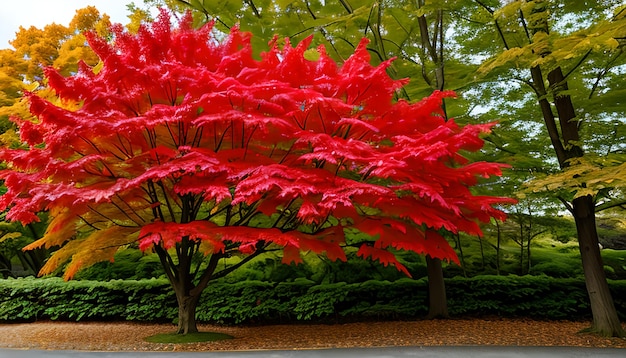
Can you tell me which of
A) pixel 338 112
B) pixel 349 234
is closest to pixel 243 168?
pixel 338 112

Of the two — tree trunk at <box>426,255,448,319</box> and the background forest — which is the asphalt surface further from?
tree trunk at <box>426,255,448,319</box>

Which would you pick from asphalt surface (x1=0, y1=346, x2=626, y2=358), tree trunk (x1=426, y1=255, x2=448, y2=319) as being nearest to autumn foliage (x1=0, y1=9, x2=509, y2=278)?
asphalt surface (x1=0, y1=346, x2=626, y2=358)

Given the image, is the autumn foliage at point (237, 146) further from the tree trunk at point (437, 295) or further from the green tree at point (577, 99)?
the tree trunk at point (437, 295)

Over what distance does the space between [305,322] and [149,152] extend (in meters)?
6.64

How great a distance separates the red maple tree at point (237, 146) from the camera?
20.5 feet

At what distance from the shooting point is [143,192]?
7.85 metres

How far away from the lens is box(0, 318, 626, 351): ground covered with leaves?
827cm

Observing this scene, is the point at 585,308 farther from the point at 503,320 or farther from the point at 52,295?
the point at 52,295

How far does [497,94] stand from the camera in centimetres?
1159

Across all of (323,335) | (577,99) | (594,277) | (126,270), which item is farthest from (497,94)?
(126,270)

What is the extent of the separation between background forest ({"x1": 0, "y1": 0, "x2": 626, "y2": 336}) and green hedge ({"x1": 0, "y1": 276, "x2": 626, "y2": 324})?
1.07 metres

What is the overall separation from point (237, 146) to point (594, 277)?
25.6 ft

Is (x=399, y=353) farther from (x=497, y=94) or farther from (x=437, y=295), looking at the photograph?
(x=497, y=94)

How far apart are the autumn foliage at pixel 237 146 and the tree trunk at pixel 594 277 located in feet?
11.3
